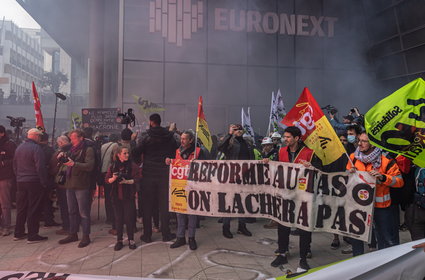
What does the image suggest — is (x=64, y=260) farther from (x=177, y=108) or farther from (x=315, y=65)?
(x=315, y=65)

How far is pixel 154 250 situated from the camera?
4.47m

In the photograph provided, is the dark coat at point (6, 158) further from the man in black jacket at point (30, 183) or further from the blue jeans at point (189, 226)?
the blue jeans at point (189, 226)

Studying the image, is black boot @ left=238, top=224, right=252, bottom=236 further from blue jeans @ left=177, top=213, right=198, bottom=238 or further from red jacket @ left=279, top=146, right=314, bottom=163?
red jacket @ left=279, top=146, right=314, bottom=163

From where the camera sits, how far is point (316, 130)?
11.9ft

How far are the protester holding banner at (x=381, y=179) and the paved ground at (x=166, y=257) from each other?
2.95ft

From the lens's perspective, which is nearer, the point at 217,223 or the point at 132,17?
the point at 217,223

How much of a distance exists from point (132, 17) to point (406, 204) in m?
14.5

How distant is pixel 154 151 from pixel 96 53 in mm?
15384

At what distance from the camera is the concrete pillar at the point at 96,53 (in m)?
17.9

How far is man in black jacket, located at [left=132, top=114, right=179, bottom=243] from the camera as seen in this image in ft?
15.7

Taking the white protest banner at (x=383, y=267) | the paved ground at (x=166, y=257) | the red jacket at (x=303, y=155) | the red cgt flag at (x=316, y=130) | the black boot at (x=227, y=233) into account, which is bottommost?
the paved ground at (x=166, y=257)

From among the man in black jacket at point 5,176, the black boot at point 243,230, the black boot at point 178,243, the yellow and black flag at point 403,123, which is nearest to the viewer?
the yellow and black flag at point 403,123

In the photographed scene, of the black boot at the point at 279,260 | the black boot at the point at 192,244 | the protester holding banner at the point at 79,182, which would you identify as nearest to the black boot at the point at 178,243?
the black boot at the point at 192,244

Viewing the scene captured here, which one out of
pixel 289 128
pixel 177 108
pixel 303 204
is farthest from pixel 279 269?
pixel 177 108
